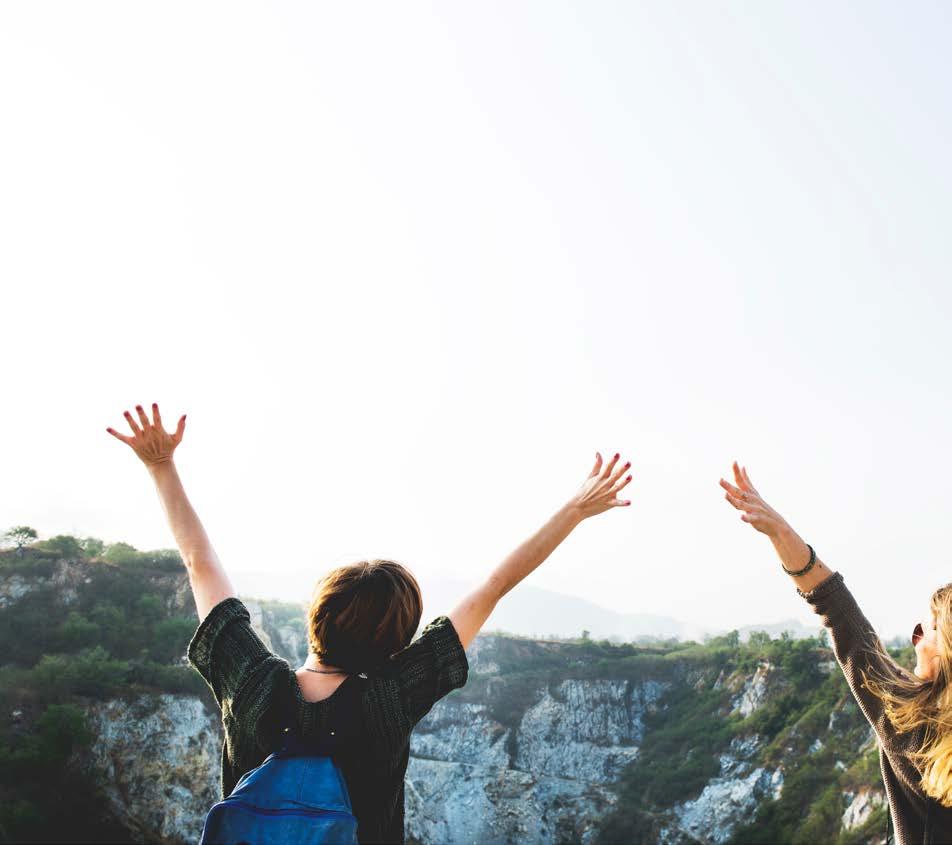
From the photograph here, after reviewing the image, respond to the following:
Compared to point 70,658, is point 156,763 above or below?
below

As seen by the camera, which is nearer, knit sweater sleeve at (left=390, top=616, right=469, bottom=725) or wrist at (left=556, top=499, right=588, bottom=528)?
knit sweater sleeve at (left=390, top=616, right=469, bottom=725)

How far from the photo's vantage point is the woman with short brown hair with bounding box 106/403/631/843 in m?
1.90

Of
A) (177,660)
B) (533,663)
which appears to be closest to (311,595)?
(177,660)

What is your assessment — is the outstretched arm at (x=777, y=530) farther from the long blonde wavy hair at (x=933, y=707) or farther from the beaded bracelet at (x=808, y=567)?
the long blonde wavy hair at (x=933, y=707)

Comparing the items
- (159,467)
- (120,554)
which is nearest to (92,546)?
(120,554)

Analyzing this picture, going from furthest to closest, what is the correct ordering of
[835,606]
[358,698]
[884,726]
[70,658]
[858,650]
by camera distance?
1. [70,658]
2. [835,606]
3. [858,650]
4. [884,726]
5. [358,698]

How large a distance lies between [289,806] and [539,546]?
1070mm

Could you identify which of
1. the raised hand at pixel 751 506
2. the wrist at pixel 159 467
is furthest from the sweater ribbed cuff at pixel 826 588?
the wrist at pixel 159 467

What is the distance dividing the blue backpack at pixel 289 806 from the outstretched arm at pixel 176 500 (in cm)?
63

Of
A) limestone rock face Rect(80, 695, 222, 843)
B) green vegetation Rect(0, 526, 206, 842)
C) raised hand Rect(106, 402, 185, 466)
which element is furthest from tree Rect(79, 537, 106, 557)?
raised hand Rect(106, 402, 185, 466)

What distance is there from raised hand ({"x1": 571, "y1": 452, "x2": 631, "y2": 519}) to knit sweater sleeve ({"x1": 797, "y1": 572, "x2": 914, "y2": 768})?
2.23 feet

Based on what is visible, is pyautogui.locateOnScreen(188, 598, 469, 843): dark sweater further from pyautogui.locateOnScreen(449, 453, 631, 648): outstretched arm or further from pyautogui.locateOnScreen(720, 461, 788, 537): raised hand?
pyautogui.locateOnScreen(720, 461, 788, 537): raised hand

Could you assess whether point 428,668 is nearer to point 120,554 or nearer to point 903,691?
point 903,691

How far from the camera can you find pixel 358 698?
6.30 feet
